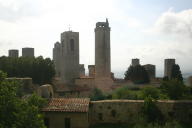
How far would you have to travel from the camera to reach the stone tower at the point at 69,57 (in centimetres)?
6581

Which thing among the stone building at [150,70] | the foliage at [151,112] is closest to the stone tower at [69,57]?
the stone building at [150,70]

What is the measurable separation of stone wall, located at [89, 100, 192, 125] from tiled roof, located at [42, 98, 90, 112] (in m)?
3.05

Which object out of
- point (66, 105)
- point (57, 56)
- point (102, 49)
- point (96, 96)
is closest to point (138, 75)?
point (102, 49)

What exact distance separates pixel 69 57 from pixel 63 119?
43107mm

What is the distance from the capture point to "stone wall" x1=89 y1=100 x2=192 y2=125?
27.4m

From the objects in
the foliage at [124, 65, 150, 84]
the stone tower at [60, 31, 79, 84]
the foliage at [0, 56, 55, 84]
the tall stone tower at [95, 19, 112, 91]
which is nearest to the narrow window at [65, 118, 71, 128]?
the foliage at [0, 56, 55, 84]

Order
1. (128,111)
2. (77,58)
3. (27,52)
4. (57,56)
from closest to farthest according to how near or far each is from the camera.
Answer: (128,111) < (77,58) < (27,52) < (57,56)

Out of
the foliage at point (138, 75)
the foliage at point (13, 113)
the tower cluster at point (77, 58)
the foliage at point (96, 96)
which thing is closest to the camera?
the foliage at point (13, 113)

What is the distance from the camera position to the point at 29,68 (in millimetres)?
53969

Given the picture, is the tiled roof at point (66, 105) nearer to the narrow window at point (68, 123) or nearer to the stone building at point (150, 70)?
the narrow window at point (68, 123)

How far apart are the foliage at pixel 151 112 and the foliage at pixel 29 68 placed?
29521 millimetres

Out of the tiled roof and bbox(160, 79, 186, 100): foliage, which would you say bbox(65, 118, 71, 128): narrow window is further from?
bbox(160, 79, 186, 100): foliage

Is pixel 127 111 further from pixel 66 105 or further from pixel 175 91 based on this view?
pixel 175 91

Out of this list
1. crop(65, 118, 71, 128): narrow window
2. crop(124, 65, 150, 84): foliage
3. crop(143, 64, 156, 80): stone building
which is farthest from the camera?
crop(143, 64, 156, 80): stone building
